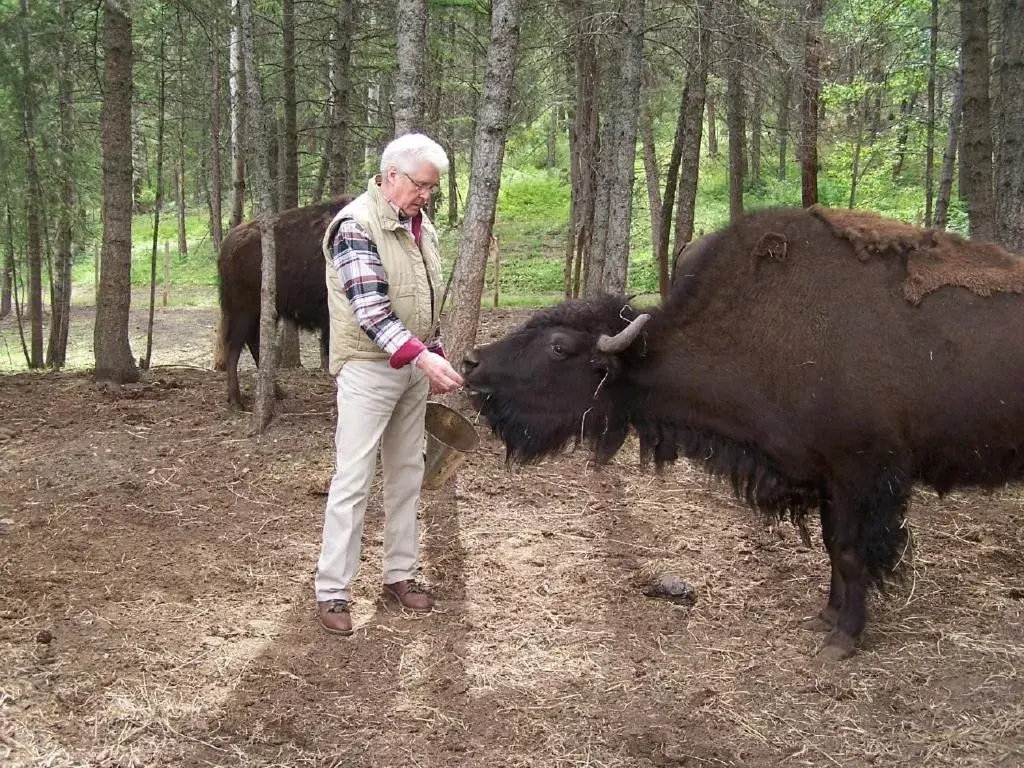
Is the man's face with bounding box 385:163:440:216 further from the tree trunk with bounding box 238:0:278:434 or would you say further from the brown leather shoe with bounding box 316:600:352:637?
the tree trunk with bounding box 238:0:278:434

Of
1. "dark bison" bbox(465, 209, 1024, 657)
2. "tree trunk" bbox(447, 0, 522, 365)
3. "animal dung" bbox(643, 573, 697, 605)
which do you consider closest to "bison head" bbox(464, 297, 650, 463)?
"dark bison" bbox(465, 209, 1024, 657)

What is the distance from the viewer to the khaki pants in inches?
173

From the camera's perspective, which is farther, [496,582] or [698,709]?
[496,582]

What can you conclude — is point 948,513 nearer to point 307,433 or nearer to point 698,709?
point 698,709

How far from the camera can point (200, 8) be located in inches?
436

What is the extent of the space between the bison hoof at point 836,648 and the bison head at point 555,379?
4.97 ft

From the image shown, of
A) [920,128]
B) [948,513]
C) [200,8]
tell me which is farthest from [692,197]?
[920,128]

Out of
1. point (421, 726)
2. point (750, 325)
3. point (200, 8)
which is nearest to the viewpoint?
point (421, 726)

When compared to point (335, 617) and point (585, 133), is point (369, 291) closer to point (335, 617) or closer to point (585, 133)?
point (335, 617)

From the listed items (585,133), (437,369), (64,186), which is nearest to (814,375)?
(437,369)

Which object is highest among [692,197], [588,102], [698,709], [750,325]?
[588,102]

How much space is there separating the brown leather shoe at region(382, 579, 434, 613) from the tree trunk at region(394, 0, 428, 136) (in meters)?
3.43

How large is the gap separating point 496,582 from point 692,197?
23.8ft

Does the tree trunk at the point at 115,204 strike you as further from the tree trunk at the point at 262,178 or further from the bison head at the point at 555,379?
the bison head at the point at 555,379
